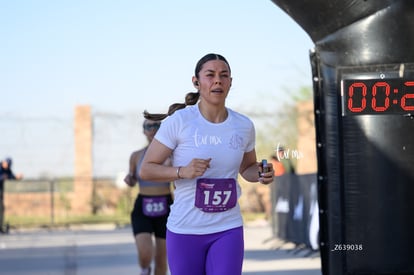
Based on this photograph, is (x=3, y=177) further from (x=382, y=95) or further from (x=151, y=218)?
(x=382, y=95)

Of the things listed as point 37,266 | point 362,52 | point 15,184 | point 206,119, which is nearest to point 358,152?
point 362,52

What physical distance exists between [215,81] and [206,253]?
43.0 inches

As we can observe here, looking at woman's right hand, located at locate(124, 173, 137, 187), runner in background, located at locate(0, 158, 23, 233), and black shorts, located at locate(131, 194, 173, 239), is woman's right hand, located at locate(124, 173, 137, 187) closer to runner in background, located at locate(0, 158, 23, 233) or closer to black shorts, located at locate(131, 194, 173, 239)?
black shorts, located at locate(131, 194, 173, 239)

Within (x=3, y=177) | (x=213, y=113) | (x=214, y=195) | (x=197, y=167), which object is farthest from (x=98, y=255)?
(x=197, y=167)

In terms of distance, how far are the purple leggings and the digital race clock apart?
2.80 meters

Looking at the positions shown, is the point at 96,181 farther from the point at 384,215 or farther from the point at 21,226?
the point at 384,215

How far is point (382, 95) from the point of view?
895 centimetres

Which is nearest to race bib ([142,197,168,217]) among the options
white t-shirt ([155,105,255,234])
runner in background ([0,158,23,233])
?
white t-shirt ([155,105,255,234])

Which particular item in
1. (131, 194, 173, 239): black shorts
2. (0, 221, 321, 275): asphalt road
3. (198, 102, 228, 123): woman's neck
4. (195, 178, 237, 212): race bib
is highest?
(198, 102, 228, 123): woman's neck

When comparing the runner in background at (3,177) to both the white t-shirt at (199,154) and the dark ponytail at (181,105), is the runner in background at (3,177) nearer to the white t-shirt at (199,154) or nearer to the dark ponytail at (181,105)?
the dark ponytail at (181,105)

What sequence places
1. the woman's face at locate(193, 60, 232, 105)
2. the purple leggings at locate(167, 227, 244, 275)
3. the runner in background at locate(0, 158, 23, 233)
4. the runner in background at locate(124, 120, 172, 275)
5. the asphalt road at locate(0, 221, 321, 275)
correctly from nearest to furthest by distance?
the purple leggings at locate(167, 227, 244, 275) < the woman's face at locate(193, 60, 232, 105) < the runner in background at locate(124, 120, 172, 275) < the asphalt road at locate(0, 221, 321, 275) < the runner in background at locate(0, 158, 23, 233)

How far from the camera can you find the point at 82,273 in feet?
46.3

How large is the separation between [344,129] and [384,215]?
0.81m

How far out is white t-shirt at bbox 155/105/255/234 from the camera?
259 inches
